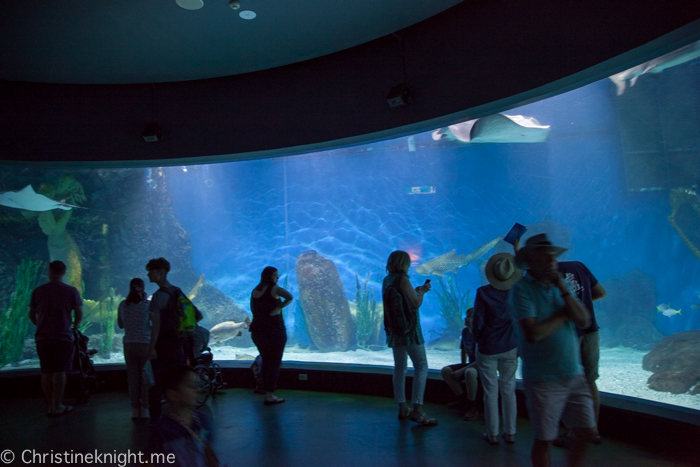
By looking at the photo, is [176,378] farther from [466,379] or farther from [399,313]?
[466,379]

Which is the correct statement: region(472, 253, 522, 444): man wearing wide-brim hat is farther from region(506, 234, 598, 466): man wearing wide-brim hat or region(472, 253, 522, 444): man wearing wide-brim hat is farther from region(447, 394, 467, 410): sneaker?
region(506, 234, 598, 466): man wearing wide-brim hat

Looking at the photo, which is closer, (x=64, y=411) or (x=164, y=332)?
(x=164, y=332)

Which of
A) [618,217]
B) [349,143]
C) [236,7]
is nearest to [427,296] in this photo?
[618,217]

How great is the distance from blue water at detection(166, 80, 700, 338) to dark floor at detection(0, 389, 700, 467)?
21.0 feet

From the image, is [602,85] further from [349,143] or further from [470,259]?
[349,143]

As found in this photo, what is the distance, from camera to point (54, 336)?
4.30 metres

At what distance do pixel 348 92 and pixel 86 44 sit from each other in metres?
3.01

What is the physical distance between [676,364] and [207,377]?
237 inches

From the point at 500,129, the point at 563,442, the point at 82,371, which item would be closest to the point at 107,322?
the point at 82,371

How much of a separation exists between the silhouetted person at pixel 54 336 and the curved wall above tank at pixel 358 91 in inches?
83.5

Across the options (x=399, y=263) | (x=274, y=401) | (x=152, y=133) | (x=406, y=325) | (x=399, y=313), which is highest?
(x=152, y=133)

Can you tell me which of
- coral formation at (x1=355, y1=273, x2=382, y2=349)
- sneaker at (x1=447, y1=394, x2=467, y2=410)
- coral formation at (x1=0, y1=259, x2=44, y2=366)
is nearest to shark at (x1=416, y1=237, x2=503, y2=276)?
coral formation at (x1=355, y1=273, x2=382, y2=349)

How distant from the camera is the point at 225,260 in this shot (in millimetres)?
15102

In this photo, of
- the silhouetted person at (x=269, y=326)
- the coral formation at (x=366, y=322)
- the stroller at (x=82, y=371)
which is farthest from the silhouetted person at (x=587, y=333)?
the coral formation at (x=366, y=322)
